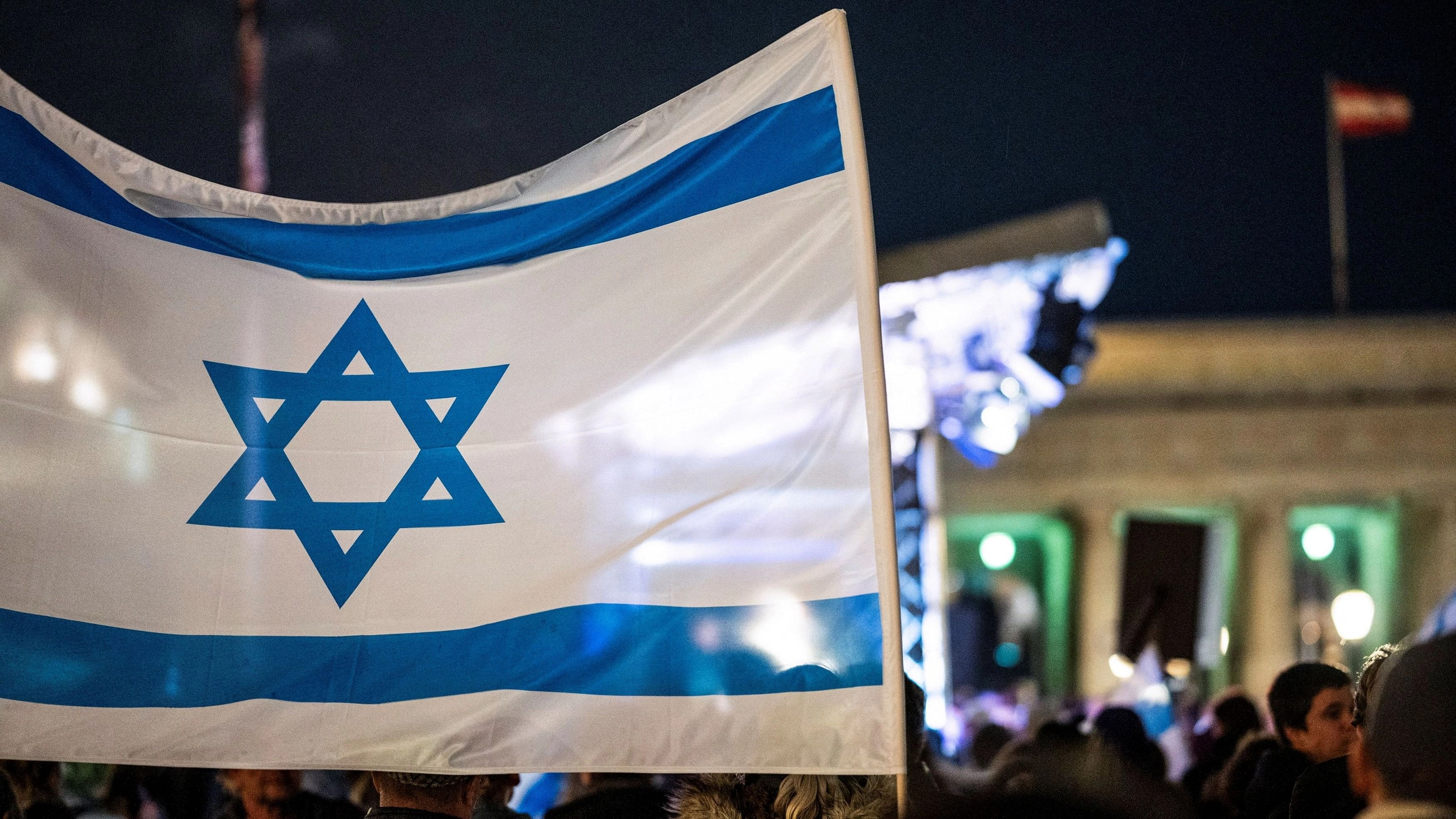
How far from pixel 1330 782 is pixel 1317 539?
132 feet

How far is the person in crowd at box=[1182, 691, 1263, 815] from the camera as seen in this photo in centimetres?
601

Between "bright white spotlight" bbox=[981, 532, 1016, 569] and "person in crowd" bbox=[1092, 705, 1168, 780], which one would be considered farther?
"bright white spotlight" bbox=[981, 532, 1016, 569]

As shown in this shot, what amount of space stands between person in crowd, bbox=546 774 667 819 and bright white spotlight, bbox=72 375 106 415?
2064 millimetres

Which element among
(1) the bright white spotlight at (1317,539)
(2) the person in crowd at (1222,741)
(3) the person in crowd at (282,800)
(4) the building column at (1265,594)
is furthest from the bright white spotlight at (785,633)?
(4) the building column at (1265,594)

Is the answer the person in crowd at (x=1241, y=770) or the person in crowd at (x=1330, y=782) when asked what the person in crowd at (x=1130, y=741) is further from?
the person in crowd at (x=1330, y=782)

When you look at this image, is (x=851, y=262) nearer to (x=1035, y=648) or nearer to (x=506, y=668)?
(x=506, y=668)

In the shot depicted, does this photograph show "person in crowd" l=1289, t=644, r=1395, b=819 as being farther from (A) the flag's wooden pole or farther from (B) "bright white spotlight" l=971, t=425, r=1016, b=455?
(B) "bright white spotlight" l=971, t=425, r=1016, b=455

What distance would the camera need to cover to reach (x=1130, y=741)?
5.48m

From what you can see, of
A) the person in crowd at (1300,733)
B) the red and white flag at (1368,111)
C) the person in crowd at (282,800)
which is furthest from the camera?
the red and white flag at (1368,111)

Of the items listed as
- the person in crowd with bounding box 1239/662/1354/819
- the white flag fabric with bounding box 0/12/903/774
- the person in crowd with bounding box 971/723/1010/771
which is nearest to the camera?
the white flag fabric with bounding box 0/12/903/774

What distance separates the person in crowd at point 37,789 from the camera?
4883mm

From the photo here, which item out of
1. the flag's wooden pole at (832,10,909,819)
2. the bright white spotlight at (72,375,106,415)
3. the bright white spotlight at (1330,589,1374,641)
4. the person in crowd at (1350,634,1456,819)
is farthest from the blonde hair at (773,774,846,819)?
the bright white spotlight at (1330,589,1374,641)

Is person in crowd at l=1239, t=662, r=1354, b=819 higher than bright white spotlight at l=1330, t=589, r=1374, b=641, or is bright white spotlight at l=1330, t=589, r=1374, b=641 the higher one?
bright white spotlight at l=1330, t=589, r=1374, b=641

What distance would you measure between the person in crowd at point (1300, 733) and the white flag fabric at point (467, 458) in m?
1.90
